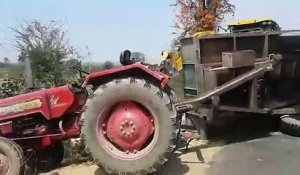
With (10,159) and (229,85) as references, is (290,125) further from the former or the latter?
(10,159)

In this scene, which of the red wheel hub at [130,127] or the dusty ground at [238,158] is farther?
the dusty ground at [238,158]

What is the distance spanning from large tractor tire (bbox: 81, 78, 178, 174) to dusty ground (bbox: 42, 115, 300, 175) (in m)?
0.48

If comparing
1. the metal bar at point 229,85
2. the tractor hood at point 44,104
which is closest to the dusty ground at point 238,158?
the metal bar at point 229,85

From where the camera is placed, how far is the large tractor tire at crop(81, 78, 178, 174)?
18.0ft

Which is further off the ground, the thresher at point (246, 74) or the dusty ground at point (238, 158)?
the thresher at point (246, 74)

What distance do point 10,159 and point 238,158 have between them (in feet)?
9.91

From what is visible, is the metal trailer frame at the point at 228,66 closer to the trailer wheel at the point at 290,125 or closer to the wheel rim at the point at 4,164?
the trailer wheel at the point at 290,125

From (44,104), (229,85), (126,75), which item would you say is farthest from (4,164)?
(229,85)

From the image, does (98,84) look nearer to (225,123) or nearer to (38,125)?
(38,125)

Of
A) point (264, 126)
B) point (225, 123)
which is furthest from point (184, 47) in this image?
point (264, 126)

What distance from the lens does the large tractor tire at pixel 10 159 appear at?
→ 556cm

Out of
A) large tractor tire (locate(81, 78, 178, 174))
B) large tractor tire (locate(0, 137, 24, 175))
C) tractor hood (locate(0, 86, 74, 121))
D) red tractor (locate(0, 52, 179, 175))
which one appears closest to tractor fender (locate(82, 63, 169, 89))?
red tractor (locate(0, 52, 179, 175))

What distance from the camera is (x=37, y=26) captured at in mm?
18062

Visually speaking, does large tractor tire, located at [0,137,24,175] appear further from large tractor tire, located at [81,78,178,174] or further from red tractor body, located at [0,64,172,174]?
large tractor tire, located at [81,78,178,174]
